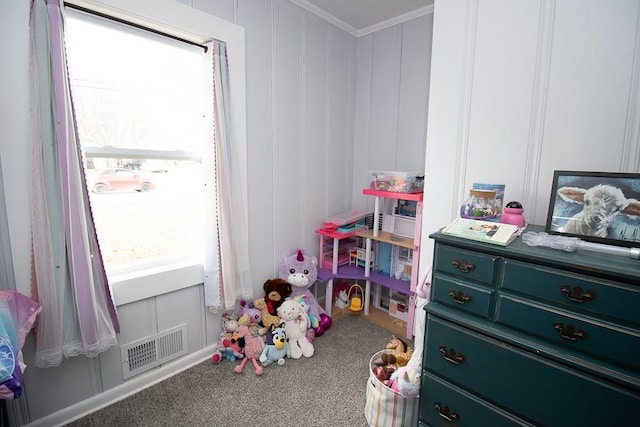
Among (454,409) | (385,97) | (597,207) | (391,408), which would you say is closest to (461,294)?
(454,409)

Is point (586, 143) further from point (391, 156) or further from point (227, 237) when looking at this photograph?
point (227, 237)

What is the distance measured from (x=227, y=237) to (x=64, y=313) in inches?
34.6

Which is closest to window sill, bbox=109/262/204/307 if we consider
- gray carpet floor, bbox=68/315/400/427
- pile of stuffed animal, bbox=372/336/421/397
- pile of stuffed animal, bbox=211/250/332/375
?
pile of stuffed animal, bbox=211/250/332/375

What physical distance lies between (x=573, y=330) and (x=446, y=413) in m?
0.63

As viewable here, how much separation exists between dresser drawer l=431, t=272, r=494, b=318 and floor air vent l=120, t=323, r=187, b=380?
1594mm

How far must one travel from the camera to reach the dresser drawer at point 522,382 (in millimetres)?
975

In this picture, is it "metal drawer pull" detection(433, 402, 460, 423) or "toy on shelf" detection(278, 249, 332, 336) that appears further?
"toy on shelf" detection(278, 249, 332, 336)

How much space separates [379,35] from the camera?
Answer: 272 centimetres

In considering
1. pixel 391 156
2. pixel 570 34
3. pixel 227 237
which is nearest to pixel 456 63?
pixel 570 34

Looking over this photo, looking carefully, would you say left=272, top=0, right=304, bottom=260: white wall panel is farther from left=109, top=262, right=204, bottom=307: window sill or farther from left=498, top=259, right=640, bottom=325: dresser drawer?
left=498, top=259, right=640, bottom=325: dresser drawer

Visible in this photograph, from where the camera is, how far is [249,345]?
2082 millimetres

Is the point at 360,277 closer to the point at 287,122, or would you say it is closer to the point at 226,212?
the point at 226,212

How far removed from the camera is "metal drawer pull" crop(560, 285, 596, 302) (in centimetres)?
98

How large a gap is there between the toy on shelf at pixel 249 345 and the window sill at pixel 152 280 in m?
0.46
